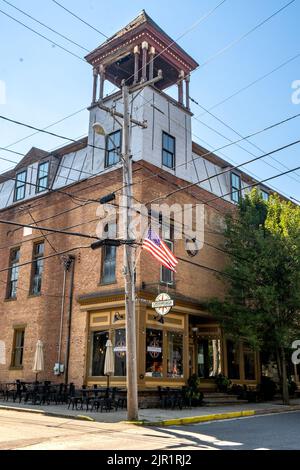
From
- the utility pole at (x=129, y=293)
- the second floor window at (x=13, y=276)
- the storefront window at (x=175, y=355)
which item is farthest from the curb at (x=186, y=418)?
the second floor window at (x=13, y=276)

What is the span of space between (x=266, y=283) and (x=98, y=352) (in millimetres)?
8342

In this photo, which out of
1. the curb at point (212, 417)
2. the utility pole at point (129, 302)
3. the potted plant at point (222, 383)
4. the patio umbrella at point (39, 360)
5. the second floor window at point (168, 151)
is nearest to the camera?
the curb at point (212, 417)

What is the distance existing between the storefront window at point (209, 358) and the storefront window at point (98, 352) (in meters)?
5.72

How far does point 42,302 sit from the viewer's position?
23.9 m

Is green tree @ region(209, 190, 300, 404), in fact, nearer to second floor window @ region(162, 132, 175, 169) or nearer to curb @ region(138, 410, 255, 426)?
curb @ region(138, 410, 255, 426)

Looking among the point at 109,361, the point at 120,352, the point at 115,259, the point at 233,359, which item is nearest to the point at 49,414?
the point at 109,361

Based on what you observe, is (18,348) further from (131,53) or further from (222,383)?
(131,53)

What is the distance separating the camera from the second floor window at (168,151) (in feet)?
76.9

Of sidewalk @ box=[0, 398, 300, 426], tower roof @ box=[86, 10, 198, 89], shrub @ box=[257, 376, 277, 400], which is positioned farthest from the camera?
shrub @ box=[257, 376, 277, 400]

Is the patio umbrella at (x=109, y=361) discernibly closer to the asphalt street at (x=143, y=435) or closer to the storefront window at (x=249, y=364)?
the asphalt street at (x=143, y=435)

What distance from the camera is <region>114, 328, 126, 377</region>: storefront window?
771 inches

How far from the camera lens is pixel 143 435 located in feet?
37.0

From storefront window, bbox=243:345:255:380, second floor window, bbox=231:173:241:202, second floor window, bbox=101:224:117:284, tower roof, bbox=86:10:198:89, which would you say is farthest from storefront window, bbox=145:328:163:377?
tower roof, bbox=86:10:198:89

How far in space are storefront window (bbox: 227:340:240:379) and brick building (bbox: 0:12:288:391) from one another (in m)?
0.05
